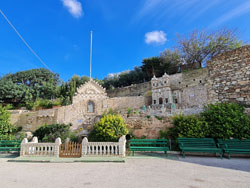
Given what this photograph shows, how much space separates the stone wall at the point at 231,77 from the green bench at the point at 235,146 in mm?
2269

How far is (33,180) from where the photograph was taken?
3.81 metres

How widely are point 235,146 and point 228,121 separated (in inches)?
49.8

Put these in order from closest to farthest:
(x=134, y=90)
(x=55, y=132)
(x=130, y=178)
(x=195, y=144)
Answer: (x=130, y=178) → (x=195, y=144) → (x=55, y=132) → (x=134, y=90)

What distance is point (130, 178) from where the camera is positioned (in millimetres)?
3875

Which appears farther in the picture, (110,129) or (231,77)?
(110,129)

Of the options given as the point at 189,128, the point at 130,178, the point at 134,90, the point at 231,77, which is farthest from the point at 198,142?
the point at 134,90

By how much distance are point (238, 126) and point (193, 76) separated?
12361 millimetres

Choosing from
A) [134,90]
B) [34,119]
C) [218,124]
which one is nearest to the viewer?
[218,124]

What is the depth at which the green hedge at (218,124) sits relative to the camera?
6621 mm

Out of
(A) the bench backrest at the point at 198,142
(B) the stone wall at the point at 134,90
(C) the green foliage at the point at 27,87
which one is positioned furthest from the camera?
(C) the green foliage at the point at 27,87

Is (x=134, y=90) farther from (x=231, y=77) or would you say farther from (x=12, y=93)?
(x=12, y=93)

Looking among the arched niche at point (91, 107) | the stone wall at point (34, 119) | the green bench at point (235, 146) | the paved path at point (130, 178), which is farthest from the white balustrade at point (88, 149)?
the arched niche at point (91, 107)

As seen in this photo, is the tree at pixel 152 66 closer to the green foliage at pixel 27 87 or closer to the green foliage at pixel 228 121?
the green foliage at pixel 27 87

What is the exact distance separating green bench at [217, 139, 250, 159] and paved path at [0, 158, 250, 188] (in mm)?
1859
